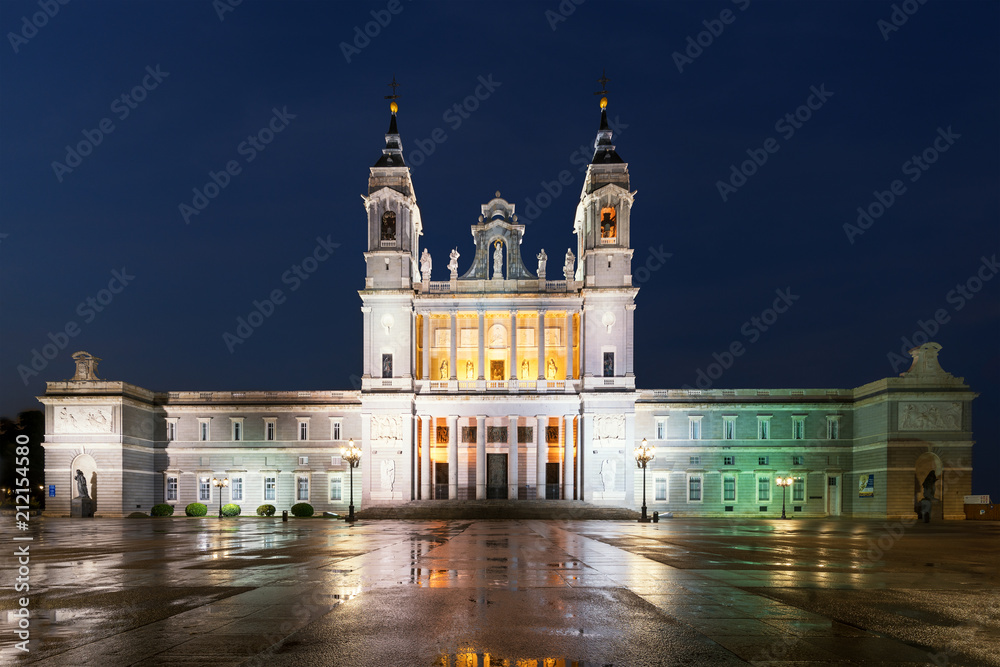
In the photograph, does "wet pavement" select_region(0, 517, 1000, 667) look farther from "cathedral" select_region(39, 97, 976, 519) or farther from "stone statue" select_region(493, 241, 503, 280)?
"stone statue" select_region(493, 241, 503, 280)

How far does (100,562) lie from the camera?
2069cm

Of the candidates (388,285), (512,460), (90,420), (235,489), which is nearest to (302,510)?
(235,489)

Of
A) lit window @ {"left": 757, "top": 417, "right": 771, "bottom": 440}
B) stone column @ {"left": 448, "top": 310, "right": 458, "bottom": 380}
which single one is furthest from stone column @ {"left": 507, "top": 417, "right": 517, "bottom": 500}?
lit window @ {"left": 757, "top": 417, "right": 771, "bottom": 440}

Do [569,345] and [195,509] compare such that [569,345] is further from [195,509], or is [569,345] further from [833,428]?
[195,509]

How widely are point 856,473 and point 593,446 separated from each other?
23248 millimetres

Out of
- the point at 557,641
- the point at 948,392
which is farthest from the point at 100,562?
the point at 948,392

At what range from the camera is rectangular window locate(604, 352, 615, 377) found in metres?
69.8

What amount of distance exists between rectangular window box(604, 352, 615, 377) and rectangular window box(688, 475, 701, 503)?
12.0m

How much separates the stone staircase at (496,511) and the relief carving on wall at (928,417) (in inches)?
911

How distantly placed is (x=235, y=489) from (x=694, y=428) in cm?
4157

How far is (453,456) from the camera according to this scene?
228ft

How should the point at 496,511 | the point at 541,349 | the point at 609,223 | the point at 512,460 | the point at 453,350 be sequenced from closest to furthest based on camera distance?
the point at 496,511
the point at 512,460
the point at 541,349
the point at 453,350
the point at 609,223

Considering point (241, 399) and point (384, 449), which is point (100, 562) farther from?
point (241, 399)

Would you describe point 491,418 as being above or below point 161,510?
above
